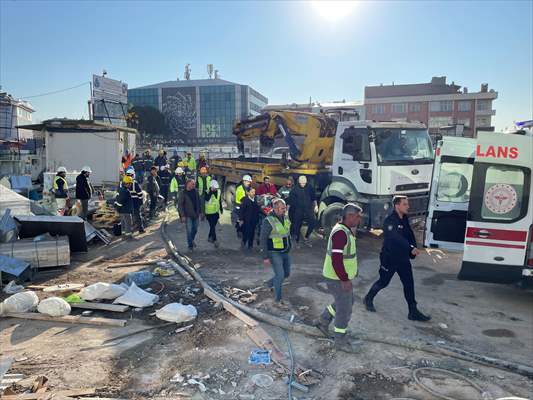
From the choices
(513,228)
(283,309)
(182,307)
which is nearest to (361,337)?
(283,309)

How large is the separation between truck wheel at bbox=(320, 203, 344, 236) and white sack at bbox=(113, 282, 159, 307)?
4774 millimetres

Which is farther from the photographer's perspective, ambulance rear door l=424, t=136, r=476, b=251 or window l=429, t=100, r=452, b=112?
window l=429, t=100, r=452, b=112

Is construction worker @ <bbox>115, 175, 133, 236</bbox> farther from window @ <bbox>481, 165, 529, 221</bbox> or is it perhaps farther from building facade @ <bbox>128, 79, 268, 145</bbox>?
building facade @ <bbox>128, 79, 268, 145</bbox>

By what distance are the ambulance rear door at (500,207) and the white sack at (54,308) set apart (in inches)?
236

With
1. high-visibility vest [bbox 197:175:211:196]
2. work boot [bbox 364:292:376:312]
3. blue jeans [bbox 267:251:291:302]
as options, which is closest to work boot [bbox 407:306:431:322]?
work boot [bbox 364:292:376:312]

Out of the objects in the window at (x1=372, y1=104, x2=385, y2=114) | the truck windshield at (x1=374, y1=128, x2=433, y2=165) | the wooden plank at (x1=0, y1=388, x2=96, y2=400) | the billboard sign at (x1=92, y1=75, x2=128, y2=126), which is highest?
the window at (x1=372, y1=104, x2=385, y2=114)

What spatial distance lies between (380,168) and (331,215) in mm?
1608

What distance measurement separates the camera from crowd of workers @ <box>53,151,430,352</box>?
4.80 meters

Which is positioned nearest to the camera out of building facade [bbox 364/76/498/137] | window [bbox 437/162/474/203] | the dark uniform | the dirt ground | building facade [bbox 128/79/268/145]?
the dirt ground

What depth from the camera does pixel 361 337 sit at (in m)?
5.12

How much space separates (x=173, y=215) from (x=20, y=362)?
955 centimetres

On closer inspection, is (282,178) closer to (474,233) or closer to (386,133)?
(386,133)

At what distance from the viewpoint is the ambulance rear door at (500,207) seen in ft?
19.6

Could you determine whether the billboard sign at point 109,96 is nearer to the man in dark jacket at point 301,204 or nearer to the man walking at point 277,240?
the man in dark jacket at point 301,204
